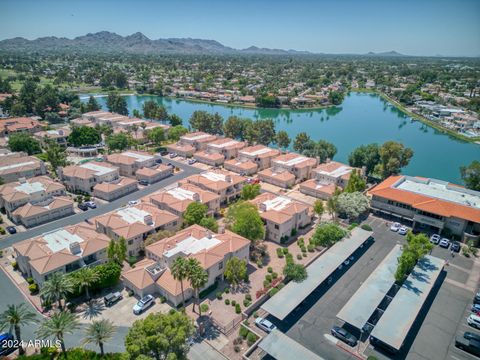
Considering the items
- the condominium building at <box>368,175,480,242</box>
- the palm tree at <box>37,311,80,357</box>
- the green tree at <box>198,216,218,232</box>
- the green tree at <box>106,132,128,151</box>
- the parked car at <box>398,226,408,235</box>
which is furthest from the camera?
the green tree at <box>106,132,128,151</box>

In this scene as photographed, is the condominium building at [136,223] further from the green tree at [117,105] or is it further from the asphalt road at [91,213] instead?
the green tree at [117,105]

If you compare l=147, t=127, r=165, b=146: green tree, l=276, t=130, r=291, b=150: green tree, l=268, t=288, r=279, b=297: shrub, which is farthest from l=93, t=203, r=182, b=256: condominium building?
l=276, t=130, r=291, b=150: green tree

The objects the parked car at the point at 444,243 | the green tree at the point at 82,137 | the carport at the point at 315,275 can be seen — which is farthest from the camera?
the green tree at the point at 82,137

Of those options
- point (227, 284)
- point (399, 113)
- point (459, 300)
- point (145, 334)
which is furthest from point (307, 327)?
point (399, 113)

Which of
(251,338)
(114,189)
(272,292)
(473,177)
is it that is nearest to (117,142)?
(114,189)

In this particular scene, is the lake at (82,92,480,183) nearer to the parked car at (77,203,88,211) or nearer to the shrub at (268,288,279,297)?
the shrub at (268,288,279,297)

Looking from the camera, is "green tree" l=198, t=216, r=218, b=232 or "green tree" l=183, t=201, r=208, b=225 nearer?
"green tree" l=198, t=216, r=218, b=232

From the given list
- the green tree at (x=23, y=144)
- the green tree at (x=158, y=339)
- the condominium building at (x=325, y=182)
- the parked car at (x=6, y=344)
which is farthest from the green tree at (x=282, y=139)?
the parked car at (x=6, y=344)

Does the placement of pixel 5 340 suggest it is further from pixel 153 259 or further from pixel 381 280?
pixel 381 280
